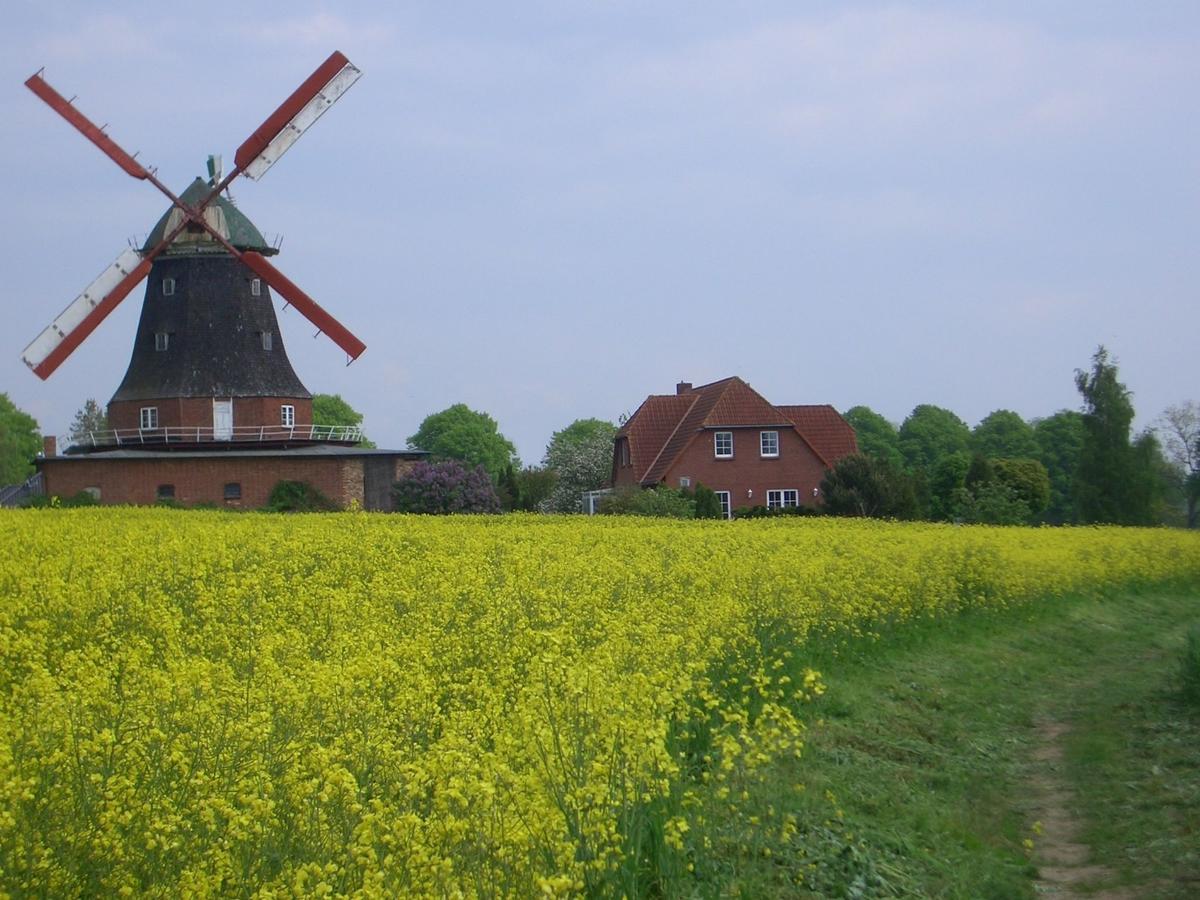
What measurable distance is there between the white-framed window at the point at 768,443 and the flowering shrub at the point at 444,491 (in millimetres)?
13056

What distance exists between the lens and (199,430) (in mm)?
48594

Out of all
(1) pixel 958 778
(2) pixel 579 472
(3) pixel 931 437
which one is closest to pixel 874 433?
(3) pixel 931 437

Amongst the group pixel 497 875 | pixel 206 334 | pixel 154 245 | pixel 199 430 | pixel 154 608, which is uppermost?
pixel 154 245

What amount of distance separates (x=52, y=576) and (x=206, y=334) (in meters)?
38.9

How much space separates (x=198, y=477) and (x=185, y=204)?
31.8ft

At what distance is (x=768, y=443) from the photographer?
54188 mm

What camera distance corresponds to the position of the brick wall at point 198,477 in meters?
48.0

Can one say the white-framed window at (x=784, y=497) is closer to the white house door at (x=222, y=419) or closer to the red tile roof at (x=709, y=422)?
the red tile roof at (x=709, y=422)

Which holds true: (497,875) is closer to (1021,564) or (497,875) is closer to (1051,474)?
(1021,564)

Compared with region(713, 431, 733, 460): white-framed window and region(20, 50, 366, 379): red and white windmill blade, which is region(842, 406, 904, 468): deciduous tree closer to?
region(713, 431, 733, 460): white-framed window

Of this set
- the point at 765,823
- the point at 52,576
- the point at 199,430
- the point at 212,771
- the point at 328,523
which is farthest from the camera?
the point at 199,430

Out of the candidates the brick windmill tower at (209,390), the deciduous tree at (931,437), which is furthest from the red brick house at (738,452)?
the deciduous tree at (931,437)

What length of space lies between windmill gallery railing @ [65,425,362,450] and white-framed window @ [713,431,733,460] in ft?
50.1

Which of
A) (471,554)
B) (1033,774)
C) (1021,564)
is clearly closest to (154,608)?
(471,554)
